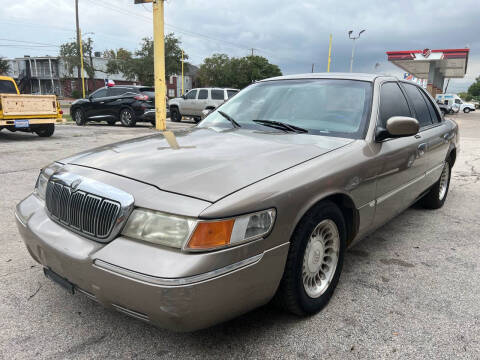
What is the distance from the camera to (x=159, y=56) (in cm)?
1309

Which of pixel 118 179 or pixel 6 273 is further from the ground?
pixel 118 179

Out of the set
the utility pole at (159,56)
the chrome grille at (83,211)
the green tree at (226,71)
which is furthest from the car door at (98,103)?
the green tree at (226,71)

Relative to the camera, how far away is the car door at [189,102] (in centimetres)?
1887

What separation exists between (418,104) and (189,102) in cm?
1610

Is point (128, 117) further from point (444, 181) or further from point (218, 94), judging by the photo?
point (444, 181)

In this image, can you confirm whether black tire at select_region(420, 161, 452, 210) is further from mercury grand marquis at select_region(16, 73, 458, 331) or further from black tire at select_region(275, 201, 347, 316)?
black tire at select_region(275, 201, 347, 316)

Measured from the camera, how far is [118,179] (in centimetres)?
196

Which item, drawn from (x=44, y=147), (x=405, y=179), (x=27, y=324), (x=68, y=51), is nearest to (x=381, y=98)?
(x=405, y=179)

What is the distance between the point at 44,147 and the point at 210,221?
876 centimetres

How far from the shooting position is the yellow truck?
31.0 feet

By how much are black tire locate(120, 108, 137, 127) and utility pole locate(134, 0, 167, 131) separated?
1503 mm

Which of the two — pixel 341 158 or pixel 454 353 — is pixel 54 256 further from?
pixel 454 353

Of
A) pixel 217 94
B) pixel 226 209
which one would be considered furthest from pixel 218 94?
pixel 226 209

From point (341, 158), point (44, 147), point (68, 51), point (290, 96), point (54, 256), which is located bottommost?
point (44, 147)
